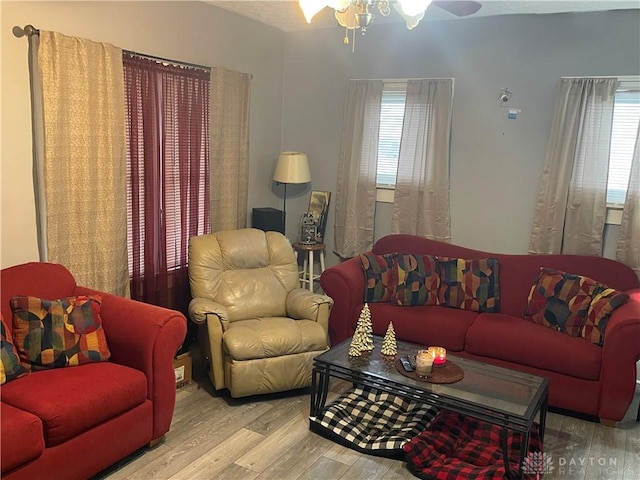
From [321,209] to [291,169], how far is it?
19.2 inches

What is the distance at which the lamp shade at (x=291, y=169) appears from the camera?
4.77 meters

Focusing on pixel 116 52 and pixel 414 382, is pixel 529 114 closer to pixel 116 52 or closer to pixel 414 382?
pixel 414 382

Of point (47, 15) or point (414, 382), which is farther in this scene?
point (47, 15)

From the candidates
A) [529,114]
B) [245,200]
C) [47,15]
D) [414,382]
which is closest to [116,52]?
[47,15]

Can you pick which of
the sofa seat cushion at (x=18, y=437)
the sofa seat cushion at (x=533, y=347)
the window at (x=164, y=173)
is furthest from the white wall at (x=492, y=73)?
the sofa seat cushion at (x=18, y=437)

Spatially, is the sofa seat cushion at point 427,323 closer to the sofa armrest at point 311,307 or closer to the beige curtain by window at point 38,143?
the sofa armrest at point 311,307

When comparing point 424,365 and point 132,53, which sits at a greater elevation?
point 132,53

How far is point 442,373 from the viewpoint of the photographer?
2965 mm

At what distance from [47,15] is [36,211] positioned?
1085 mm

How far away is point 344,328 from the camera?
4.03m

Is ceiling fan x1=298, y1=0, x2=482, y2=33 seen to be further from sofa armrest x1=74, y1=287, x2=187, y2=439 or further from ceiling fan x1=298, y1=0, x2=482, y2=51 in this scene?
sofa armrest x1=74, y1=287, x2=187, y2=439

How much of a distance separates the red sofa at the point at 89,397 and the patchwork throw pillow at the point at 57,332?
5 centimetres

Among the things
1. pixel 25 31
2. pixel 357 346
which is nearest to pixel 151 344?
pixel 357 346

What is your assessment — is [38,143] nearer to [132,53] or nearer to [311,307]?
[132,53]
